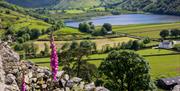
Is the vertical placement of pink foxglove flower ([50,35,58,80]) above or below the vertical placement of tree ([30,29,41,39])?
above

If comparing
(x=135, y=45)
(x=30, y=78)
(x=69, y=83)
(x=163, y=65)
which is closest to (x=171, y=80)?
(x=163, y=65)

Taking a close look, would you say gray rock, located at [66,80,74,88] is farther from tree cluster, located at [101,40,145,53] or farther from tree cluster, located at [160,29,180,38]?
tree cluster, located at [160,29,180,38]

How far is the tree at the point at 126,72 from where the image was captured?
196ft

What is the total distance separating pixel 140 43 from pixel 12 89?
126m

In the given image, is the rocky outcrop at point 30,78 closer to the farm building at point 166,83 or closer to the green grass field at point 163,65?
the farm building at point 166,83

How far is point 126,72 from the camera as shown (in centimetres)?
5984

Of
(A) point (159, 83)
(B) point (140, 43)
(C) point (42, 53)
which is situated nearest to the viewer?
(A) point (159, 83)

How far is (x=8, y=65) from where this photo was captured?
80.0 ft

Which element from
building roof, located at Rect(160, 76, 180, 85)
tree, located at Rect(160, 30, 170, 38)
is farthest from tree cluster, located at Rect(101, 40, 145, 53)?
building roof, located at Rect(160, 76, 180, 85)

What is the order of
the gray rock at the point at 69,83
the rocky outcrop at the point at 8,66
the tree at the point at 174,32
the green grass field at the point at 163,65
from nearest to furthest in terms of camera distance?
1. the rocky outcrop at the point at 8,66
2. the gray rock at the point at 69,83
3. the green grass field at the point at 163,65
4. the tree at the point at 174,32

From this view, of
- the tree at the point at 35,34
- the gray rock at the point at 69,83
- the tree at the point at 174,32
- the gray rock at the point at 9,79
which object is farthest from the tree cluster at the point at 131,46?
the gray rock at the point at 9,79

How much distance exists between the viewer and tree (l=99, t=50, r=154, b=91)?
196 ft

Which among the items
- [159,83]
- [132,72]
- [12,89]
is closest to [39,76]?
[12,89]

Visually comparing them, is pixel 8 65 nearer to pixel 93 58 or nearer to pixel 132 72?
pixel 132 72
